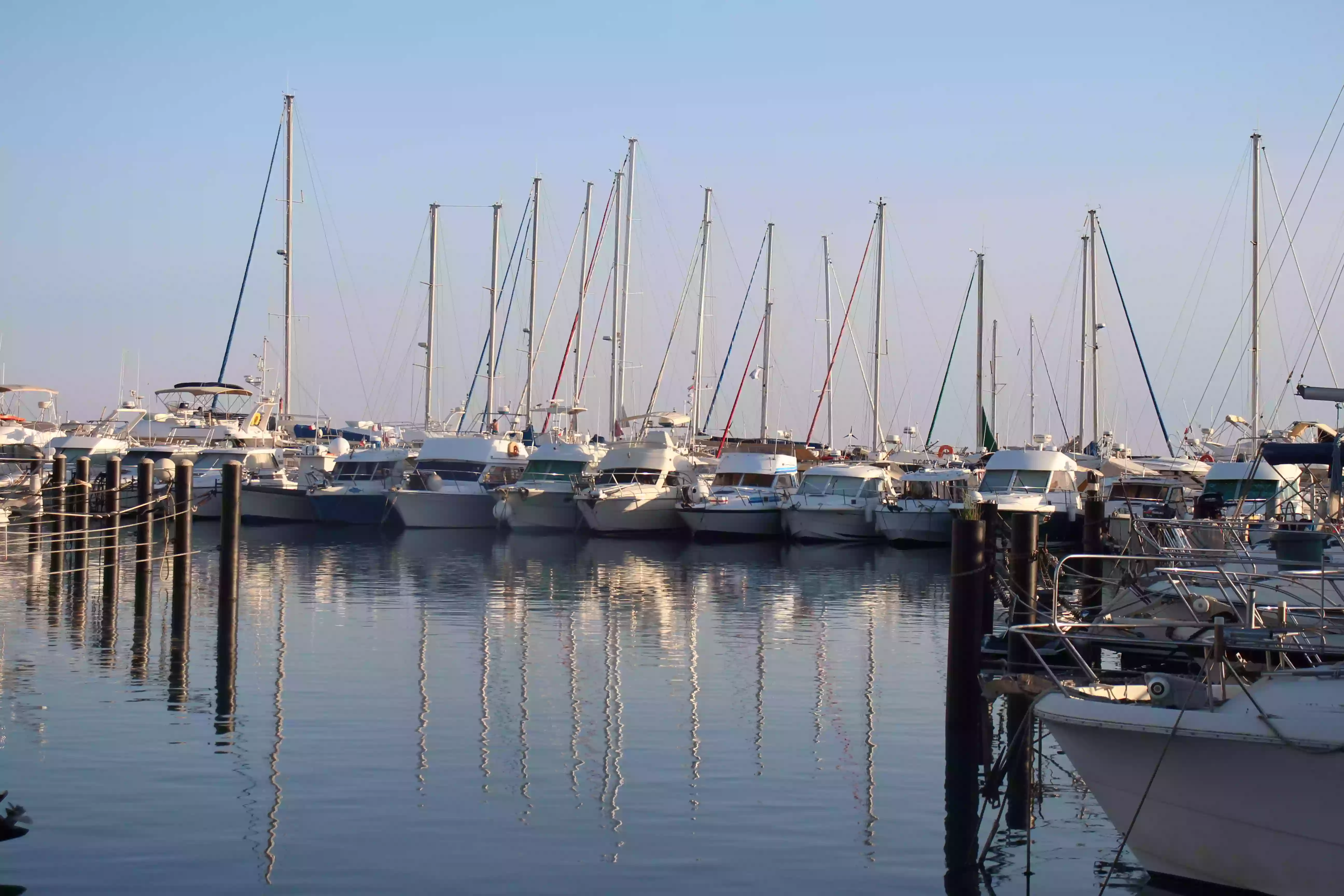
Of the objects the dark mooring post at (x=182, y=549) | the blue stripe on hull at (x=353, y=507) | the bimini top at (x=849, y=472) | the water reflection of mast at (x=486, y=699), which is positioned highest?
the bimini top at (x=849, y=472)

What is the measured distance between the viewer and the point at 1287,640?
40.2ft

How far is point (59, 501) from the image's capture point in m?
25.6

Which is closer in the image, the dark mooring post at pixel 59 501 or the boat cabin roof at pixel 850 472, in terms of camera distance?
the dark mooring post at pixel 59 501

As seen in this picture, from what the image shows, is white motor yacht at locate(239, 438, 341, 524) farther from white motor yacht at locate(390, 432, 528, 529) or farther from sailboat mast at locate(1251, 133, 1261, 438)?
sailboat mast at locate(1251, 133, 1261, 438)

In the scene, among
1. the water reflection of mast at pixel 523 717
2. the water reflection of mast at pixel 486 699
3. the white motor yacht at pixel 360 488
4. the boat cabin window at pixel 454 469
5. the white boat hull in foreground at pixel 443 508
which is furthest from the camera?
the white motor yacht at pixel 360 488

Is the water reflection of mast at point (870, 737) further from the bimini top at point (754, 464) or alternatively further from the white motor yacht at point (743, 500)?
the bimini top at point (754, 464)

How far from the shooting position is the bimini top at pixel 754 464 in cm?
4806

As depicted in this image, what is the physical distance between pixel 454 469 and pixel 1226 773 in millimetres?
42525

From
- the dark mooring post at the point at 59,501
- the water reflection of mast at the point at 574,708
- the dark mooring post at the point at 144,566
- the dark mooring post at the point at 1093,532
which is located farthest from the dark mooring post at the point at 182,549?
the dark mooring post at the point at 1093,532

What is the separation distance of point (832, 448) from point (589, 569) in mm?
27087

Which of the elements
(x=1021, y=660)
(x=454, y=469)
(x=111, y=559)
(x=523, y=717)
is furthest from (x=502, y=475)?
(x=1021, y=660)

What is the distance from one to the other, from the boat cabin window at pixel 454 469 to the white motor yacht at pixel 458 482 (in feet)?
0.06

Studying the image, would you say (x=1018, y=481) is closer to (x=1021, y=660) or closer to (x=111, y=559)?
(x=111, y=559)

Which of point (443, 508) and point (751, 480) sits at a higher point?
point (751, 480)
